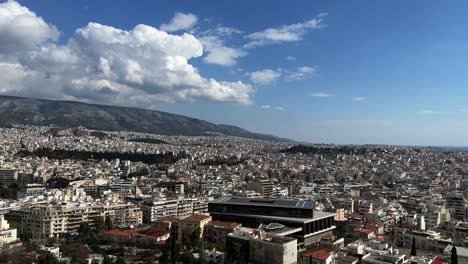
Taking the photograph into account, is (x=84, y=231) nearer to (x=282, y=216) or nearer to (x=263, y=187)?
(x=282, y=216)

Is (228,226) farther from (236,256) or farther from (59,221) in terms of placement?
(59,221)

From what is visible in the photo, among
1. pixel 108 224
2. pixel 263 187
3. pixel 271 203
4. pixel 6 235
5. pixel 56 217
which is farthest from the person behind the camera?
pixel 263 187

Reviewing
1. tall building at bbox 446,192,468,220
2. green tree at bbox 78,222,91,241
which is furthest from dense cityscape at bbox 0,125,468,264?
tall building at bbox 446,192,468,220

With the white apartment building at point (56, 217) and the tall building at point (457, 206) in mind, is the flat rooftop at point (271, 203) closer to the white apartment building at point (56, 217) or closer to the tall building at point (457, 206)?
the white apartment building at point (56, 217)

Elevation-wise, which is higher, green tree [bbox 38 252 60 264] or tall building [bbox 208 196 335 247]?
tall building [bbox 208 196 335 247]

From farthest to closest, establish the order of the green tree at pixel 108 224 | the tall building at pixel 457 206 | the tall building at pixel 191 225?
the tall building at pixel 457 206 < the green tree at pixel 108 224 < the tall building at pixel 191 225

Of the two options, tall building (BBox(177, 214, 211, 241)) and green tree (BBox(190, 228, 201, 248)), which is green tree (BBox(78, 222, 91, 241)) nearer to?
tall building (BBox(177, 214, 211, 241))

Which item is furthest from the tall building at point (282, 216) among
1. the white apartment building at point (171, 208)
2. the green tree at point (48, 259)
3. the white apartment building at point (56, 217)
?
the green tree at point (48, 259)

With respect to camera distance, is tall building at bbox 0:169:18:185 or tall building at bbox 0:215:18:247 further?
tall building at bbox 0:169:18:185

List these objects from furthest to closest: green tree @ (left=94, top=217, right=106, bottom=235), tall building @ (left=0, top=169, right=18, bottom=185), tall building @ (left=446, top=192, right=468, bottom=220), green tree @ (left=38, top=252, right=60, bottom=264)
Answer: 1. tall building @ (left=0, top=169, right=18, bottom=185)
2. tall building @ (left=446, top=192, right=468, bottom=220)
3. green tree @ (left=94, top=217, right=106, bottom=235)
4. green tree @ (left=38, top=252, right=60, bottom=264)

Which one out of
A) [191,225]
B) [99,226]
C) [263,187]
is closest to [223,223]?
[191,225]
